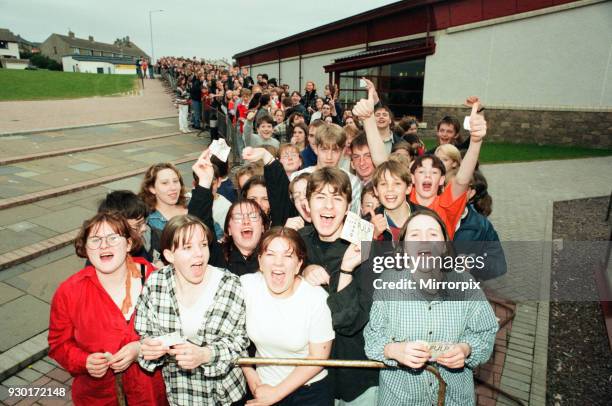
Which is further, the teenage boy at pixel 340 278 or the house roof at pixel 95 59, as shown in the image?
the house roof at pixel 95 59

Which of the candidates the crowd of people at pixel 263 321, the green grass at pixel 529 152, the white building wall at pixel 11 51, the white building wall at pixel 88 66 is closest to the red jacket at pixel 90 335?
the crowd of people at pixel 263 321

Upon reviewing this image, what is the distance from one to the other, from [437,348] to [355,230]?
2.74ft

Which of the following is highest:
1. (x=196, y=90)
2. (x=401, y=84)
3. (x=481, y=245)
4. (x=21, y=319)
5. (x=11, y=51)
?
(x=11, y=51)

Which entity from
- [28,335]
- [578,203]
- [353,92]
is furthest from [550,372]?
[353,92]

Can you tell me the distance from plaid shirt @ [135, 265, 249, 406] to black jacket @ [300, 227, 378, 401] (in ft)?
2.08

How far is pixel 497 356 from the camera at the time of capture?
175 inches

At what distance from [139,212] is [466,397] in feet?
9.83

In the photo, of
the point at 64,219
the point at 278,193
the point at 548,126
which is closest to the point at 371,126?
the point at 278,193

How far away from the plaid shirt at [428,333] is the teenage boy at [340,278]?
141mm

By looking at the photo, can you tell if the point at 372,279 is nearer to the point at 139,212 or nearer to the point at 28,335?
the point at 139,212

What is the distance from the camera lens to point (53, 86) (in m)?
33.3

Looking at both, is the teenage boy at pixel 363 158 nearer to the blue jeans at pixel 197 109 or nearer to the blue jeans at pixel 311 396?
the blue jeans at pixel 311 396

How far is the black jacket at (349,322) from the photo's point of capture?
242cm

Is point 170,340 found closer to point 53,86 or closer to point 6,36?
point 53,86
